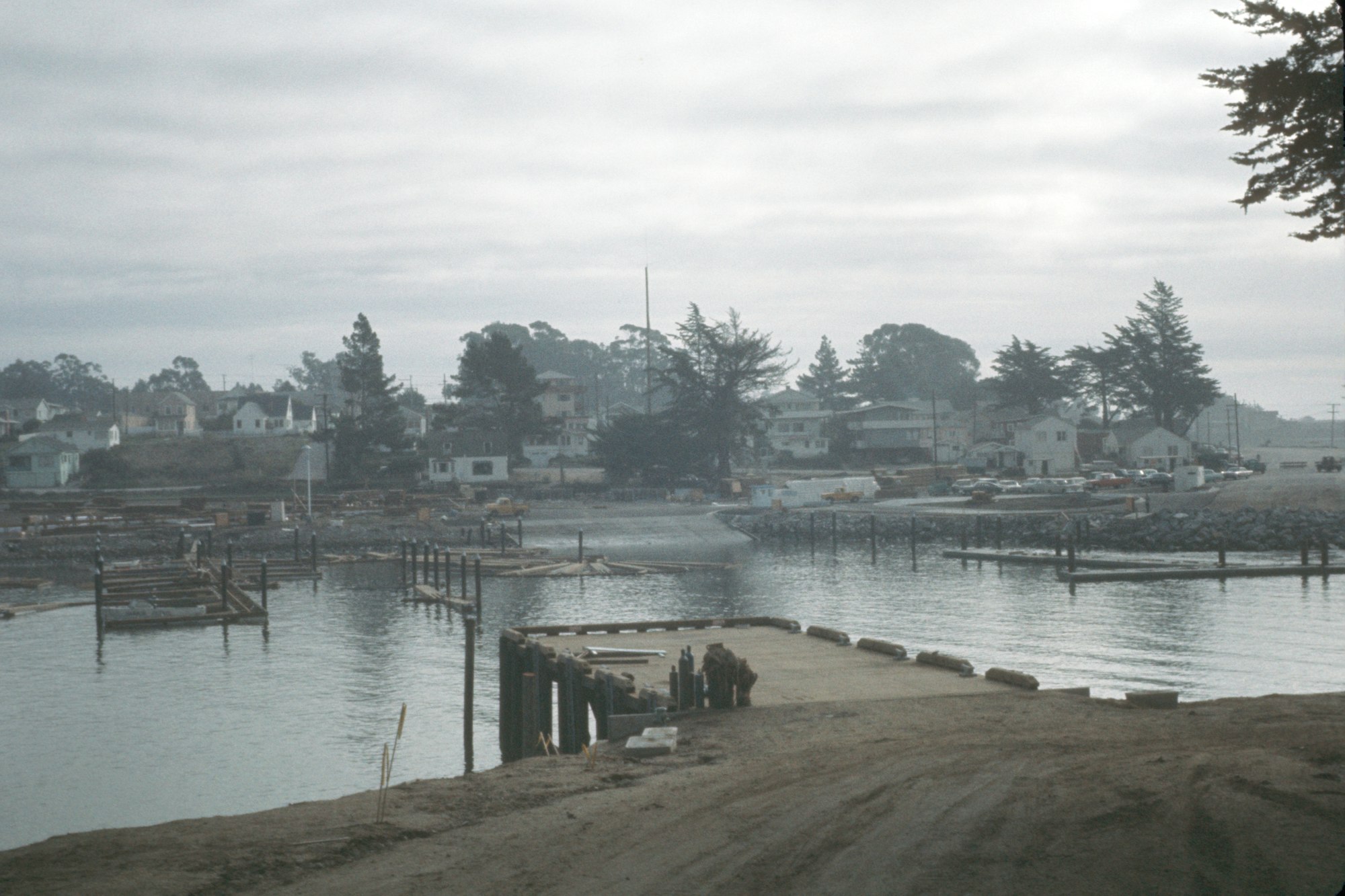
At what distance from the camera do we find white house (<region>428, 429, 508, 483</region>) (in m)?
110

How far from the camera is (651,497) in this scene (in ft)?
336

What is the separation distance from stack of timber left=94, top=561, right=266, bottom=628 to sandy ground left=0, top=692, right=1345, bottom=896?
33775 millimetres

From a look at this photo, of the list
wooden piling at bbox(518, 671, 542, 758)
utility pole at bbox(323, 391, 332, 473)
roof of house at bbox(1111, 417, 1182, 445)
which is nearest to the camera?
wooden piling at bbox(518, 671, 542, 758)

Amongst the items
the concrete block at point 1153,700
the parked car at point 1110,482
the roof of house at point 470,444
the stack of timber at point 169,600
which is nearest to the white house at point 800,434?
the roof of house at point 470,444

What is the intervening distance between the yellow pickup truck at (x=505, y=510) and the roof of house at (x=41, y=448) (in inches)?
1945

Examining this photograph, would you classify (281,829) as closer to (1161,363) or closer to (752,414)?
(752,414)

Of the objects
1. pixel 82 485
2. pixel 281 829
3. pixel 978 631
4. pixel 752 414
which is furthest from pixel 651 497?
pixel 281 829

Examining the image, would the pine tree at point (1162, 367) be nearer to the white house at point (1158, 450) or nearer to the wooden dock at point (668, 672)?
the white house at point (1158, 450)

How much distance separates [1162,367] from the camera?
5172 inches

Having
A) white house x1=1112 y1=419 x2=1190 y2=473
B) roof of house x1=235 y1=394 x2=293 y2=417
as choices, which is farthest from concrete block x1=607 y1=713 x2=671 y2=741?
roof of house x1=235 y1=394 x2=293 y2=417

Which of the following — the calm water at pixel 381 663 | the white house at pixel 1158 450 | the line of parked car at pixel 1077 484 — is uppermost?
the white house at pixel 1158 450

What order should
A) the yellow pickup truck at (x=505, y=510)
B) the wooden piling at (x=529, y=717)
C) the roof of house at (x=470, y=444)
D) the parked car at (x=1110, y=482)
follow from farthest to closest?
1. the roof of house at (x=470, y=444)
2. the parked car at (x=1110, y=482)
3. the yellow pickup truck at (x=505, y=510)
4. the wooden piling at (x=529, y=717)

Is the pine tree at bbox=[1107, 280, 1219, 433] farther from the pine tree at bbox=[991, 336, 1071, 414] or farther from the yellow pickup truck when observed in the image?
the yellow pickup truck

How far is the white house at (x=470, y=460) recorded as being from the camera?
11025 cm
